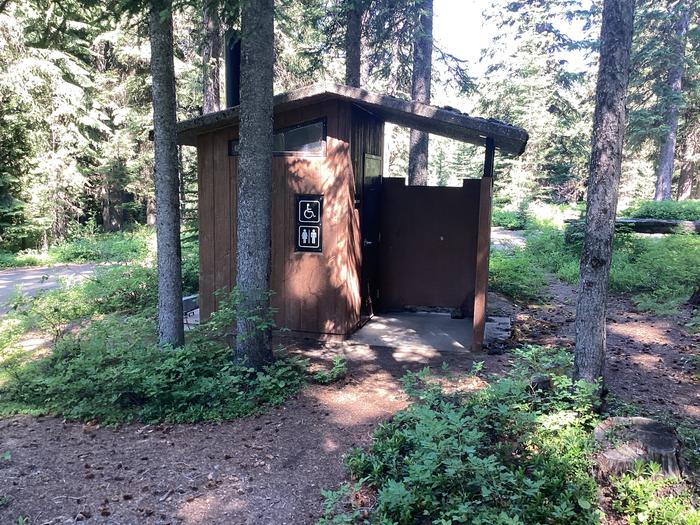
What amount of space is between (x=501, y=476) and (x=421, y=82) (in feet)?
37.1

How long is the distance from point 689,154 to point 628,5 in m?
28.5

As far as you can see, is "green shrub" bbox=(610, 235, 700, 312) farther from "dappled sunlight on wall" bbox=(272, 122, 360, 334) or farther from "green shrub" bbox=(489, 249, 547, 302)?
"dappled sunlight on wall" bbox=(272, 122, 360, 334)

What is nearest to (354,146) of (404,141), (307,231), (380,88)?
(307,231)

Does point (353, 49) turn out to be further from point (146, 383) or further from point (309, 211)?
point (146, 383)

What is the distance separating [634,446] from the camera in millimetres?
3486

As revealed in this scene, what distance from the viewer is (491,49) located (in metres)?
31.2

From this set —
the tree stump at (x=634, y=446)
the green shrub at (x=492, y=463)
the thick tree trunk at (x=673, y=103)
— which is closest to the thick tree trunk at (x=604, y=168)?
the green shrub at (x=492, y=463)

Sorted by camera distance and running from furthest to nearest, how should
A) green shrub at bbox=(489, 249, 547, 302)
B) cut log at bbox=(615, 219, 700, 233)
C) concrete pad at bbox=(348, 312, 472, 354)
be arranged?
cut log at bbox=(615, 219, 700, 233)
green shrub at bbox=(489, 249, 547, 302)
concrete pad at bbox=(348, 312, 472, 354)

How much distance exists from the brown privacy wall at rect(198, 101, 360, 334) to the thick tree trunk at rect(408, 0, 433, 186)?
562cm

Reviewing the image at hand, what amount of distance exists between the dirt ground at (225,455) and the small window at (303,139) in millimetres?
3045

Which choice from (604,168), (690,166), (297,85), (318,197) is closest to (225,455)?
(604,168)

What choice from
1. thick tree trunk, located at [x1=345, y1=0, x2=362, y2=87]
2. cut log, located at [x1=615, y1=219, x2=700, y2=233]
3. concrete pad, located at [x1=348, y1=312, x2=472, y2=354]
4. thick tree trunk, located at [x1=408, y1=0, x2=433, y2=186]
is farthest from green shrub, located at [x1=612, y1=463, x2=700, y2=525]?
cut log, located at [x1=615, y1=219, x2=700, y2=233]

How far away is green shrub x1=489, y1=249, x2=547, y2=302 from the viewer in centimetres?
1057

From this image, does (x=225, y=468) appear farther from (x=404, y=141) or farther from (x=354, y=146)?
(x=404, y=141)
